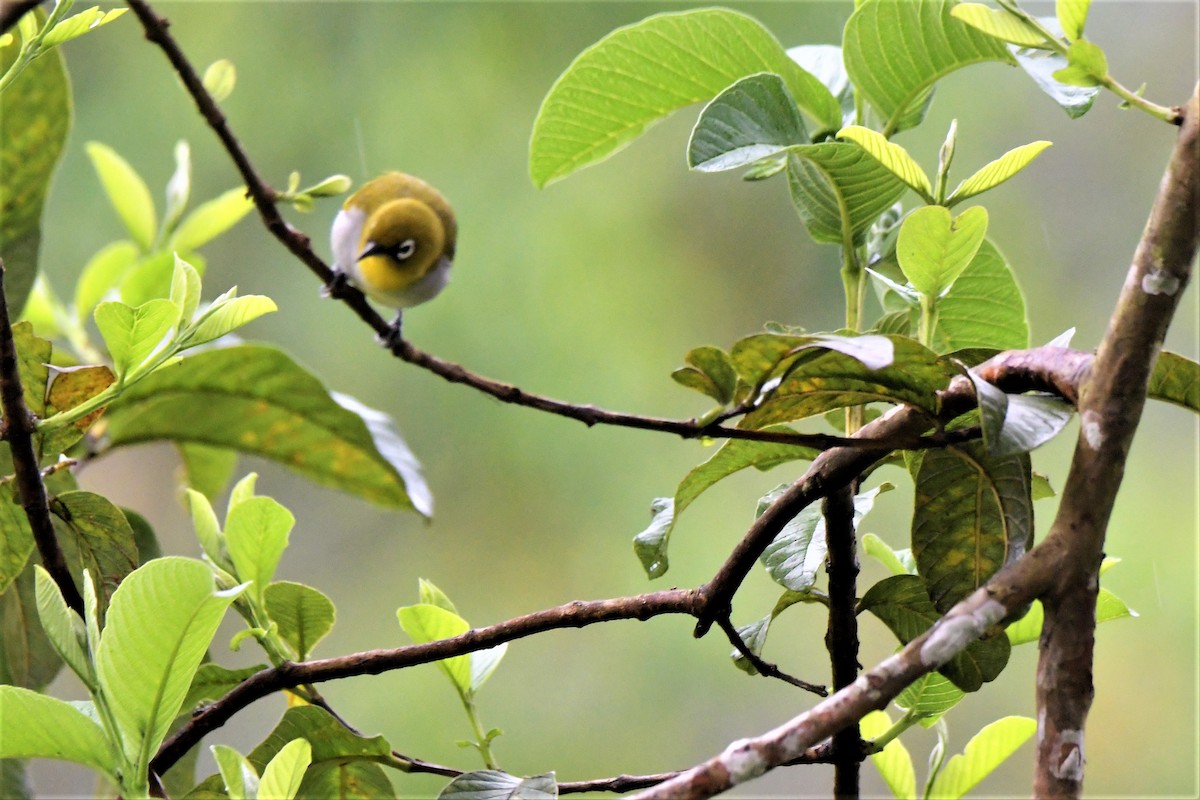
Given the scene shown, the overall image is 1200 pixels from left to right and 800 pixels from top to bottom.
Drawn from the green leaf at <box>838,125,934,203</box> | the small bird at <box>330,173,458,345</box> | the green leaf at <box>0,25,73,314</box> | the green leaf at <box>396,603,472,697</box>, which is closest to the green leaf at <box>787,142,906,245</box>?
the green leaf at <box>838,125,934,203</box>

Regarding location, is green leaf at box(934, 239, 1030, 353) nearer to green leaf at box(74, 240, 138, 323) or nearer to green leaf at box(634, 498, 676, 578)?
green leaf at box(634, 498, 676, 578)

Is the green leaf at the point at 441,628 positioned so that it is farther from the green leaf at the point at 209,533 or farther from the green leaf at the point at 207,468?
the green leaf at the point at 207,468

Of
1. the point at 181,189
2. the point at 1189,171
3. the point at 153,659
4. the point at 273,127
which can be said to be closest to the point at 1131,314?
the point at 1189,171

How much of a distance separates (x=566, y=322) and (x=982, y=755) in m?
2.04

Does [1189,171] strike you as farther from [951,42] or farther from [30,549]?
[30,549]

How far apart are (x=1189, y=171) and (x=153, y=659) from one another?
31cm

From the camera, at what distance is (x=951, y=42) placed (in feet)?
1.26

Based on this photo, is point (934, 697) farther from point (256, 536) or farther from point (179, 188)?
point (179, 188)

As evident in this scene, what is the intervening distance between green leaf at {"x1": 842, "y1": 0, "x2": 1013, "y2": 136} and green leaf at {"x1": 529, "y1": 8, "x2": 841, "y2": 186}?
0.9 inches

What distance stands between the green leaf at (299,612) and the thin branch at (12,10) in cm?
23

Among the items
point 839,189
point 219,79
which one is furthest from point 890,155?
point 219,79

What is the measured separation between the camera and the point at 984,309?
17.6 inches

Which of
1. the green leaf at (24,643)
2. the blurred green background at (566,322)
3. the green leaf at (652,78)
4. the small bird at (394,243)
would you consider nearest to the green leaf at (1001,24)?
the green leaf at (652,78)

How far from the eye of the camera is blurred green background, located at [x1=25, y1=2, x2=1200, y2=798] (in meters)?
2.16
